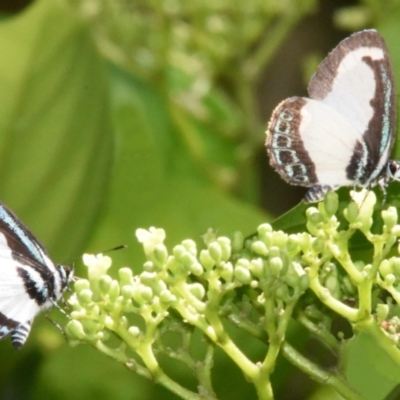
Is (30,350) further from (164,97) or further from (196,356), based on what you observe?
(164,97)

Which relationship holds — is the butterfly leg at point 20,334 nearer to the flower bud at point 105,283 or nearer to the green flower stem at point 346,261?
the flower bud at point 105,283

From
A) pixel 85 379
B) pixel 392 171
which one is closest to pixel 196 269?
pixel 392 171

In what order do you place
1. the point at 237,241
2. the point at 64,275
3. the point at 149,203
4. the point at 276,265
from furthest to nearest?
the point at 149,203 < the point at 64,275 < the point at 237,241 < the point at 276,265

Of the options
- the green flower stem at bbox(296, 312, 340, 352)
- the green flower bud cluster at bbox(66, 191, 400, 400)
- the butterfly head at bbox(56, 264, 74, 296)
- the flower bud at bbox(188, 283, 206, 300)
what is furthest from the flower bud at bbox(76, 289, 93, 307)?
the butterfly head at bbox(56, 264, 74, 296)

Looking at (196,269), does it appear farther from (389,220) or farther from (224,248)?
(389,220)

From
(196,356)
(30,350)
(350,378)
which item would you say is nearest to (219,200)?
(196,356)

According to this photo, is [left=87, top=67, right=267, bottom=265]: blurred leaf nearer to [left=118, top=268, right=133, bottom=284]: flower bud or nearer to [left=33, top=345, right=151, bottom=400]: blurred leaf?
[left=33, top=345, right=151, bottom=400]: blurred leaf

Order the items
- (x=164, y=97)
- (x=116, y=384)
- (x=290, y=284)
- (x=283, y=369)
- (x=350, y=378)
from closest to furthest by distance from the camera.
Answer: (x=290, y=284), (x=350, y=378), (x=283, y=369), (x=116, y=384), (x=164, y=97)
